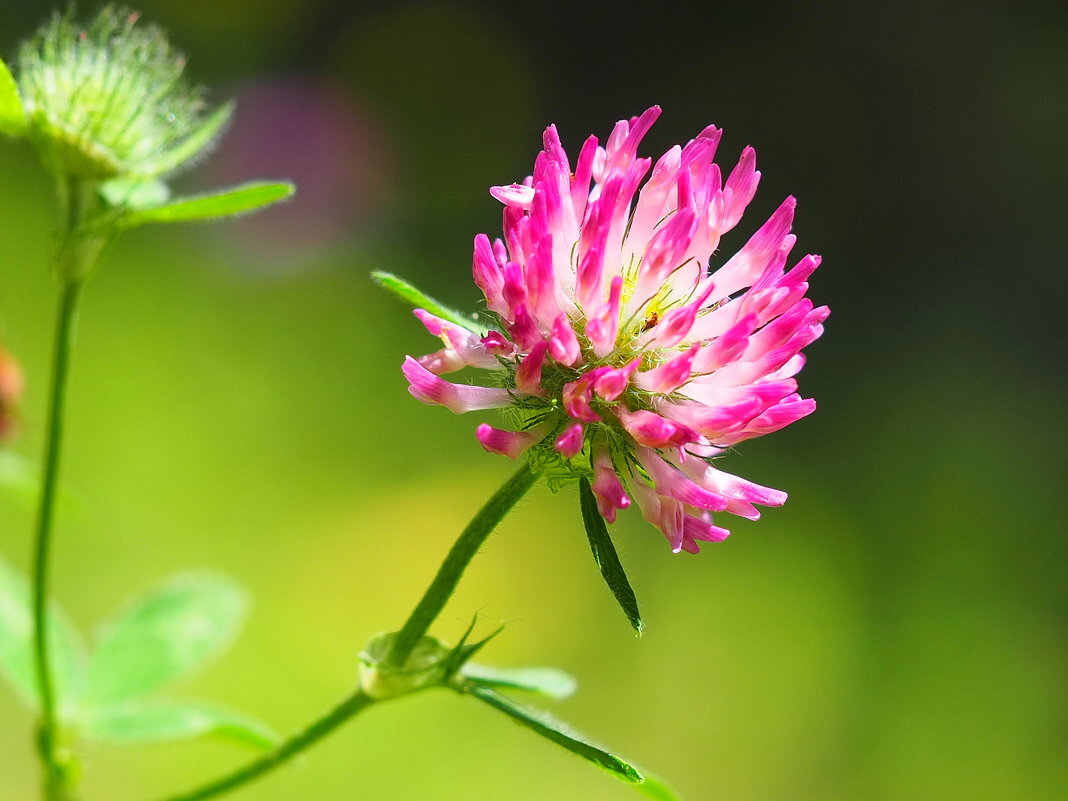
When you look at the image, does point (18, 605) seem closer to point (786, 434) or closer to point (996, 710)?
point (996, 710)

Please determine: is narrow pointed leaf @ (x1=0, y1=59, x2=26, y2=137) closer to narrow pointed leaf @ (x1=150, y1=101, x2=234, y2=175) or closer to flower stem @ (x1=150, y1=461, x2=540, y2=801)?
narrow pointed leaf @ (x1=150, y1=101, x2=234, y2=175)

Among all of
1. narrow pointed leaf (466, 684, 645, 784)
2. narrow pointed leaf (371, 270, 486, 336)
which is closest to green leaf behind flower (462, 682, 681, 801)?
narrow pointed leaf (466, 684, 645, 784)

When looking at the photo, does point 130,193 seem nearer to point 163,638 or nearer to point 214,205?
point 214,205

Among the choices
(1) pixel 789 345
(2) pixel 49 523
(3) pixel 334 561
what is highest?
(1) pixel 789 345

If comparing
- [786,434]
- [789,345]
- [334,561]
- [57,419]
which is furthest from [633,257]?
[786,434]

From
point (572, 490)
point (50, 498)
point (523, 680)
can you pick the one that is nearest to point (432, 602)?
point (523, 680)
